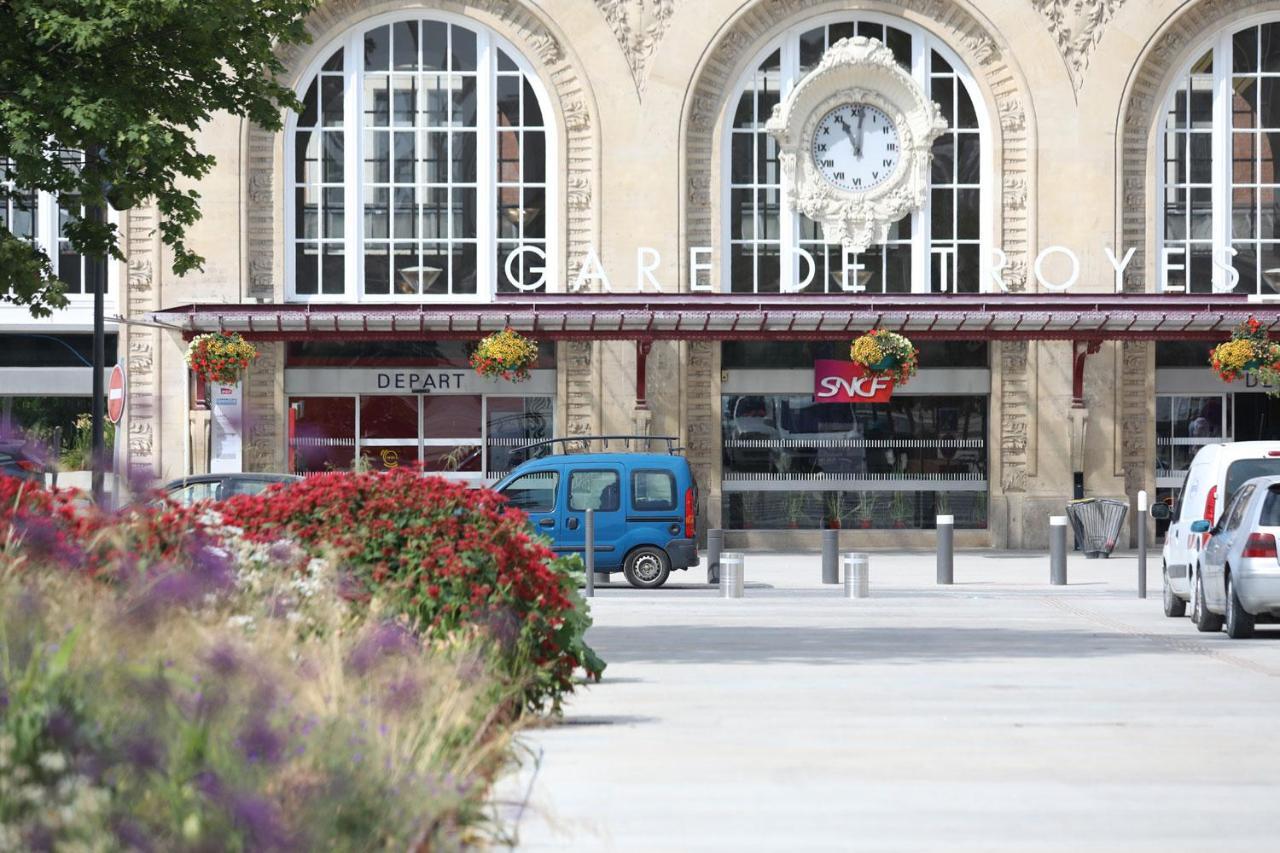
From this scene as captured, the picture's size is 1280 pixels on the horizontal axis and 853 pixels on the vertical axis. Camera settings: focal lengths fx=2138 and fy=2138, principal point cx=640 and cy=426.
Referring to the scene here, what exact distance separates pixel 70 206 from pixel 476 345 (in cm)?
1964

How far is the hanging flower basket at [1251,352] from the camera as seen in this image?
35.3 meters

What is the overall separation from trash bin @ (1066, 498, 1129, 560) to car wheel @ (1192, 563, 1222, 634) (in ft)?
48.5

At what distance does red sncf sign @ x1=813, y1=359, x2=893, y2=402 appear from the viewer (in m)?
38.0

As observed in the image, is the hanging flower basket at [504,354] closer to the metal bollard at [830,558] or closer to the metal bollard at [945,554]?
the metal bollard at [830,558]

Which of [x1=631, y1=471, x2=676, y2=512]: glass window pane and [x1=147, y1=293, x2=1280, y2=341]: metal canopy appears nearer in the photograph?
[x1=631, y1=471, x2=676, y2=512]: glass window pane

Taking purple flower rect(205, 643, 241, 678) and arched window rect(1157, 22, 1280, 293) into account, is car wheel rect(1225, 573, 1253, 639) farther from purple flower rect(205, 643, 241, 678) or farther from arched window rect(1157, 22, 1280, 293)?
arched window rect(1157, 22, 1280, 293)

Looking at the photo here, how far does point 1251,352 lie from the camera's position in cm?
3528

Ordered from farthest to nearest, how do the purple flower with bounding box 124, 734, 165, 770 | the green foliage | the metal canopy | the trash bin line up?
the metal canopy < the trash bin < the green foliage < the purple flower with bounding box 124, 734, 165, 770

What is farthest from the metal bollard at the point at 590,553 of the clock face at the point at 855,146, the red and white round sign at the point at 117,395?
the clock face at the point at 855,146

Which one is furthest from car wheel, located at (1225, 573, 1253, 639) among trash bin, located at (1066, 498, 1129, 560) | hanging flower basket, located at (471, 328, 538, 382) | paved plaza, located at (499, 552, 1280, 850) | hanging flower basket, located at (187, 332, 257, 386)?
hanging flower basket, located at (187, 332, 257, 386)

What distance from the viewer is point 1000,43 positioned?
3812 cm

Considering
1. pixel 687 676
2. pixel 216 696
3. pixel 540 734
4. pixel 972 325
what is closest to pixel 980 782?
pixel 540 734

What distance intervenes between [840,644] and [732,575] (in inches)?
294

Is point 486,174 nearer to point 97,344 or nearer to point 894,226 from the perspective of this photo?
point 894,226
